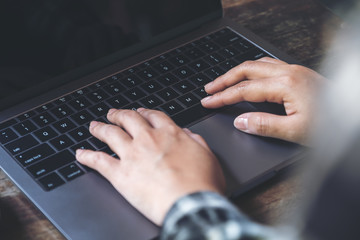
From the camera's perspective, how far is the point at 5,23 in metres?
0.81

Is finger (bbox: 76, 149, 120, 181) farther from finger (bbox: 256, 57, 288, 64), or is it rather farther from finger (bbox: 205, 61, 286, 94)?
finger (bbox: 256, 57, 288, 64)

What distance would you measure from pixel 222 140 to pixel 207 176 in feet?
0.45

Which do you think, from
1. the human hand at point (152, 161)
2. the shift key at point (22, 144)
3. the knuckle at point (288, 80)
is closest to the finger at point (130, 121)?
the human hand at point (152, 161)

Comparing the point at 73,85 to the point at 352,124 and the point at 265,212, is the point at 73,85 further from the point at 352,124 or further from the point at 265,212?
the point at 352,124

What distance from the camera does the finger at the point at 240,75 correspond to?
876mm

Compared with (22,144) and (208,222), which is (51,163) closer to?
(22,144)

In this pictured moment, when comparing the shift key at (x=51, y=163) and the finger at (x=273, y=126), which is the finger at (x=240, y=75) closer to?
the finger at (x=273, y=126)

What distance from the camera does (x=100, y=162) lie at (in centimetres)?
74

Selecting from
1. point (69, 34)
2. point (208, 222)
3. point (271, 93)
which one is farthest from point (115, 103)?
point (208, 222)

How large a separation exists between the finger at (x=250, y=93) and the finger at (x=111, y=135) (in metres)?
0.17

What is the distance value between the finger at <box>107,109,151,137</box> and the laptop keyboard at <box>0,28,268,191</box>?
3 centimetres

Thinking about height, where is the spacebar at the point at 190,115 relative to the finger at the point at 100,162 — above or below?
below

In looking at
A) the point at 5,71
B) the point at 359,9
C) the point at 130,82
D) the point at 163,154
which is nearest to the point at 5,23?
the point at 5,71

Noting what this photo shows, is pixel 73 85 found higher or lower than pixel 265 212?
higher
